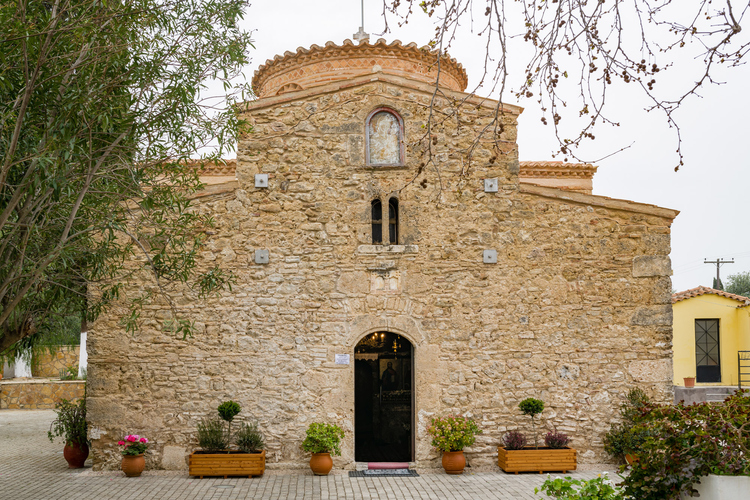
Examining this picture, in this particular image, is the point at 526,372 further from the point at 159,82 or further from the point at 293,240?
the point at 159,82

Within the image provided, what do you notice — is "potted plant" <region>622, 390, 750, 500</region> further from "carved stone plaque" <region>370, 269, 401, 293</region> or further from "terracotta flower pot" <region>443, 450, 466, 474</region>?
"carved stone plaque" <region>370, 269, 401, 293</region>

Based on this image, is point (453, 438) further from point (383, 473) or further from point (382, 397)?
point (382, 397)

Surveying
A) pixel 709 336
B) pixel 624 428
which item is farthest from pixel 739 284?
pixel 624 428

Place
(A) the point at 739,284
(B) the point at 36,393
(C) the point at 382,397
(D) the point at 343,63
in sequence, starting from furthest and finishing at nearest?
(A) the point at 739,284
(B) the point at 36,393
(D) the point at 343,63
(C) the point at 382,397

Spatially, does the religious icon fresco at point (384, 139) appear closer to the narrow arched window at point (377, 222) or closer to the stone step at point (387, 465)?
the narrow arched window at point (377, 222)

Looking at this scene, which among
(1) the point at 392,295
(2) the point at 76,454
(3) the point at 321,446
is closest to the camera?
(3) the point at 321,446

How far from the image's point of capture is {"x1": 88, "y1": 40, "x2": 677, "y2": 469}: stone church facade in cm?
856

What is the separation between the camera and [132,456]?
822 cm

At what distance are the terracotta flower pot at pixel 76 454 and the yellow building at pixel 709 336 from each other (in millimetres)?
14522

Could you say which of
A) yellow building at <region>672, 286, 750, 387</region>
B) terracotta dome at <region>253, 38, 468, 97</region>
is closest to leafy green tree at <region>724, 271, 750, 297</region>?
yellow building at <region>672, 286, 750, 387</region>

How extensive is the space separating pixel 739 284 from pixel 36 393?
29.5 m

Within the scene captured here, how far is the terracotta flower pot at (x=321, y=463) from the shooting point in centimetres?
823

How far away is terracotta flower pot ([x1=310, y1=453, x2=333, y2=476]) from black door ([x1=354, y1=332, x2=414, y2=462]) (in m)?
1.74

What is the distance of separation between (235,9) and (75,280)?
148 inches
